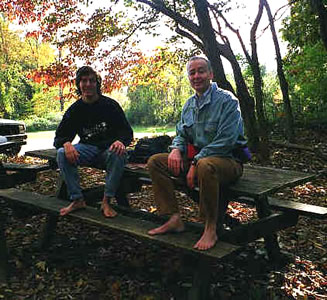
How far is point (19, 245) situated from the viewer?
13.2 ft

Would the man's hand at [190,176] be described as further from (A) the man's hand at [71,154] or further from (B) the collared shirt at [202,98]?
(A) the man's hand at [71,154]

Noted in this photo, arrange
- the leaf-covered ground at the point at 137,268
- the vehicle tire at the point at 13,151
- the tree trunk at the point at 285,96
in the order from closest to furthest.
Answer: the leaf-covered ground at the point at 137,268
the tree trunk at the point at 285,96
the vehicle tire at the point at 13,151

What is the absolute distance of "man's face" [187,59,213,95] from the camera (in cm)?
319

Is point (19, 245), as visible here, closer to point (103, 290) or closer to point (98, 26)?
point (103, 290)

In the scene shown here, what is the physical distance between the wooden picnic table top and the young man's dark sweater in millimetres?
381

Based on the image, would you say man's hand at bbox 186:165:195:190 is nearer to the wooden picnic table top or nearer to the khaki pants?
the khaki pants

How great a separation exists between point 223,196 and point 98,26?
671 centimetres

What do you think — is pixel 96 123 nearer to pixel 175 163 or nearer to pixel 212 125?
pixel 175 163

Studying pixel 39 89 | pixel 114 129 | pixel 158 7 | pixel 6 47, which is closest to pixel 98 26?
pixel 158 7

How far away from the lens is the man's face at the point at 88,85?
3.76 m

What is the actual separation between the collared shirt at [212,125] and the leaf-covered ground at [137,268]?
2.68 feet

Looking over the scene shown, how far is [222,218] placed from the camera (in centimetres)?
325

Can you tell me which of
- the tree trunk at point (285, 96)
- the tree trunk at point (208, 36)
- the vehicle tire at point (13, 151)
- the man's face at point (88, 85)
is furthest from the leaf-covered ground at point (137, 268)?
the vehicle tire at point (13, 151)

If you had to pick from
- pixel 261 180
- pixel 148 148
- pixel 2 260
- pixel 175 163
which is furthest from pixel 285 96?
pixel 2 260
